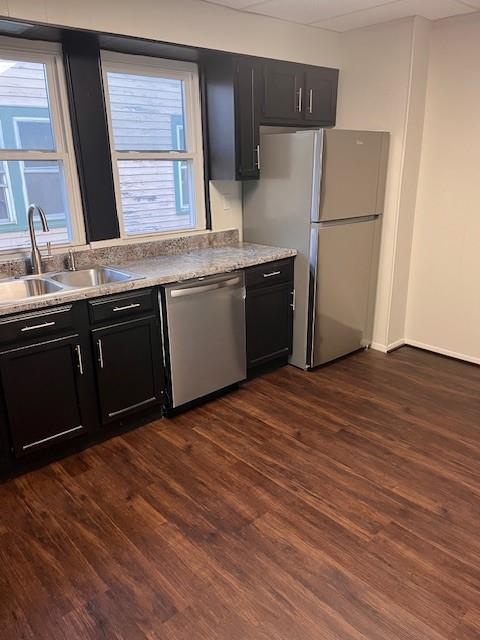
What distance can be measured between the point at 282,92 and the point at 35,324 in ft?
7.80

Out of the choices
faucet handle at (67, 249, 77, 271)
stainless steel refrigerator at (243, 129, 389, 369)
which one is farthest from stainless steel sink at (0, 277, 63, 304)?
stainless steel refrigerator at (243, 129, 389, 369)

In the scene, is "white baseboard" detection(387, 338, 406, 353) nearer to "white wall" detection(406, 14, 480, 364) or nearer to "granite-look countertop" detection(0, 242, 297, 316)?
"white wall" detection(406, 14, 480, 364)

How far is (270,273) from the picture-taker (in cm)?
334

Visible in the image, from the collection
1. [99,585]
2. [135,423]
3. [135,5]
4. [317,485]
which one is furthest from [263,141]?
[99,585]

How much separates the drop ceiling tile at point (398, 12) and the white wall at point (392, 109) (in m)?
0.09

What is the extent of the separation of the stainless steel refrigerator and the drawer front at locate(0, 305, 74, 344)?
173 centimetres

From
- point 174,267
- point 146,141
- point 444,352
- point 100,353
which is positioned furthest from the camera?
point 444,352

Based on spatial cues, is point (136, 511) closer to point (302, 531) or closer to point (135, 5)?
point (302, 531)

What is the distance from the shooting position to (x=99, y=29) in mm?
2500

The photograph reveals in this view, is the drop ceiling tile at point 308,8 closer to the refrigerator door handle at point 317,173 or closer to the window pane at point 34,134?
the refrigerator door handle at point 317,173

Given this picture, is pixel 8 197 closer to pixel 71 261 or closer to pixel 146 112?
pixel 71 261

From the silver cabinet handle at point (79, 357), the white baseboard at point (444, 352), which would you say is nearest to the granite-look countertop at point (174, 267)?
the silver cabinet handle at point (79, 357)

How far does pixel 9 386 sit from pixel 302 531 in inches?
60.5

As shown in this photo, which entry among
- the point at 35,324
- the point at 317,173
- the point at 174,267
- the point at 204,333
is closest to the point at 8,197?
the point at 35,324
